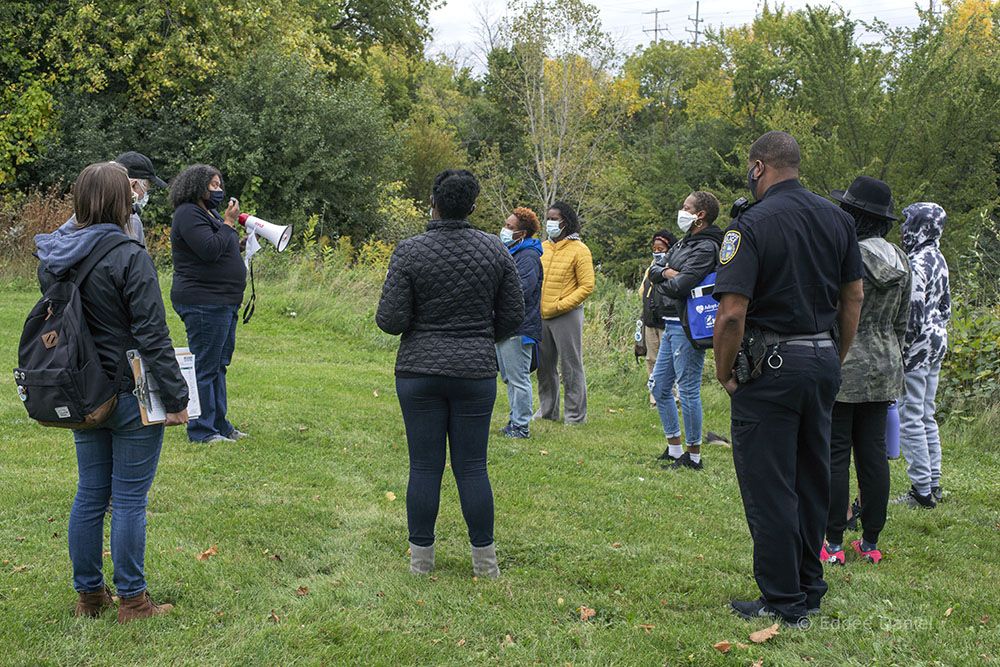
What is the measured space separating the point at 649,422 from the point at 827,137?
22361 mm

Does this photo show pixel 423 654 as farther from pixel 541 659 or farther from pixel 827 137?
pixel 827 137

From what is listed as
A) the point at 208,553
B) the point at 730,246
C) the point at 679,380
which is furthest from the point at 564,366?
the point at 730,246

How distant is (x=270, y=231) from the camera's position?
6699 mm

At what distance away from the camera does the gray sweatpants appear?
7.96 metres

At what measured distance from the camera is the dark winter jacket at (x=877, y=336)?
444 cm

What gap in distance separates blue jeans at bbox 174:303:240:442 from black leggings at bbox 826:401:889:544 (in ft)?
14.6

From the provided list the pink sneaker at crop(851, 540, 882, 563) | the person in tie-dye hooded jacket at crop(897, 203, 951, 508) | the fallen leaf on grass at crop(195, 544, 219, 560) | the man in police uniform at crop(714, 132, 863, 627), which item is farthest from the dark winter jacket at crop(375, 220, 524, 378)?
the person in tie-dye hooded jacket at crop(897, 203, 951, 508)

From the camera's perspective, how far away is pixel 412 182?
36156mm

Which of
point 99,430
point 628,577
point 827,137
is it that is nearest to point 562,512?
point 628,577

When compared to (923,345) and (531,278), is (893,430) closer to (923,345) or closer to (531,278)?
(923,345)

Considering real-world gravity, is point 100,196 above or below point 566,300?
above

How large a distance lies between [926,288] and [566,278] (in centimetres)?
325

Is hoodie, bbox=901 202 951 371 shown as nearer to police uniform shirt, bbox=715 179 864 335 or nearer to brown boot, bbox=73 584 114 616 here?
police uniform shirt, bbox=715 179 864 335

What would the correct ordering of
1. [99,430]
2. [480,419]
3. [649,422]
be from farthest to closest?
[649,422], [480,419], [99,430]
